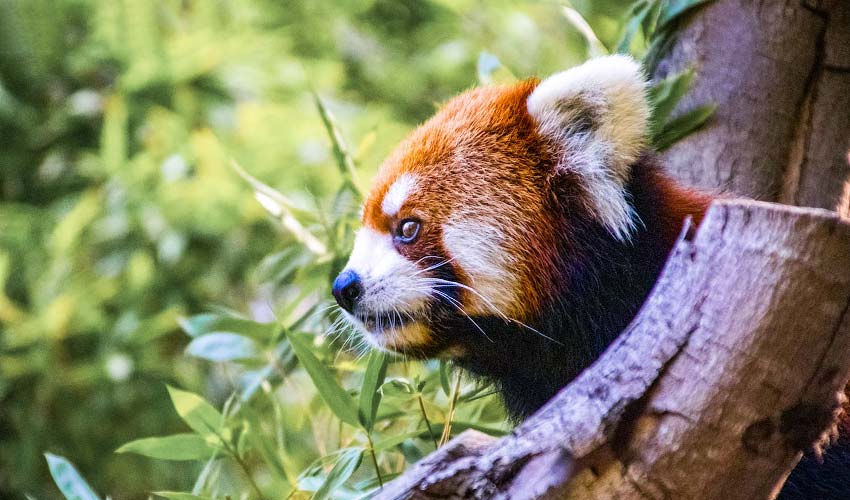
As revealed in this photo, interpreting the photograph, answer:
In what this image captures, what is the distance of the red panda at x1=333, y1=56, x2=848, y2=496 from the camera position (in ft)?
5.15

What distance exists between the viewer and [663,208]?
160 centimetres

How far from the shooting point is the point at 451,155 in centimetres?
173

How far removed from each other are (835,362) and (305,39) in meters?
3.99

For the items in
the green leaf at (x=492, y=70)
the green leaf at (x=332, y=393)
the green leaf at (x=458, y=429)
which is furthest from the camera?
the green leaf at (x=492, y=70)

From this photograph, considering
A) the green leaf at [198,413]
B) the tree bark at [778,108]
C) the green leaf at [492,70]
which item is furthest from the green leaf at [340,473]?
the green leaf at [492,70]

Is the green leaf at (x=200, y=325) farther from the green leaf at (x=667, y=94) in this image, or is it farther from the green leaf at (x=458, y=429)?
the green leaf at (x=667, y=94)

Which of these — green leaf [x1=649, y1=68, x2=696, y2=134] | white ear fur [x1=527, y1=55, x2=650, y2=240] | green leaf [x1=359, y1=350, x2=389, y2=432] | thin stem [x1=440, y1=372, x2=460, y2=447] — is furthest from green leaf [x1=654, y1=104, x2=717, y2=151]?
green leaf [x1=359, y1=350, x2=389, y2=432]

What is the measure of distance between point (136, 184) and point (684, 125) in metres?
2.59

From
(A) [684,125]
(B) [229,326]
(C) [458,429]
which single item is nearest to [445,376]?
(C) [458,429]

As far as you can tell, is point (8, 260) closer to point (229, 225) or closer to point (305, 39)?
point (229, 225)

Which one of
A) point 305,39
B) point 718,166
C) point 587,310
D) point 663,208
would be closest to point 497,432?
point 587,310

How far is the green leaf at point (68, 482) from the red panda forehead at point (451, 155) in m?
0.79

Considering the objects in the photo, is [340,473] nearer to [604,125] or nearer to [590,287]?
[590,287]

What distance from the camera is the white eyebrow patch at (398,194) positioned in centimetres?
171
